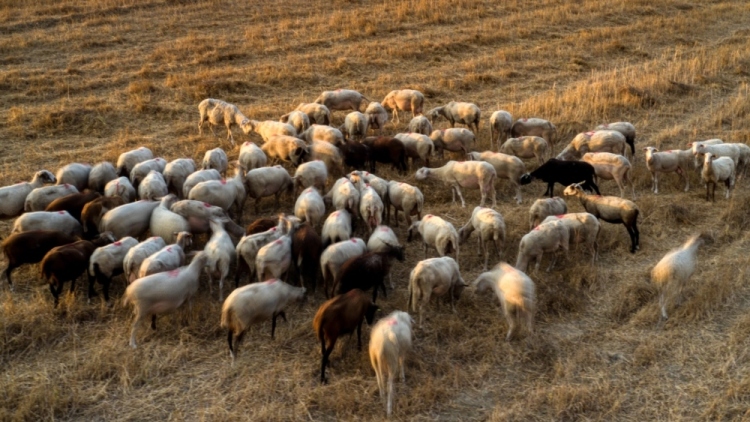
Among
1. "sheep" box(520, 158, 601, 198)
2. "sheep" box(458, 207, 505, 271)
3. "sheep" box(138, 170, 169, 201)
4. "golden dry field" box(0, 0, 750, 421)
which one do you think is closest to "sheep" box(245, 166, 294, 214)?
"golden dry field" box(0, 0, 750, 421)

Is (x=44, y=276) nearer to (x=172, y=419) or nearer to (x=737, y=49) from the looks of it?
(x=172, y=419)

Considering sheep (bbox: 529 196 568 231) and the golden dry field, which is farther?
sheep (bbox: 529 196 568 231)

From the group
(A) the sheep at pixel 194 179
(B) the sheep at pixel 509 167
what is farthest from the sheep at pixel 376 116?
(A) the sheep at pixel 194 179

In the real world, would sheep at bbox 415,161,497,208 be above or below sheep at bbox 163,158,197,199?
below

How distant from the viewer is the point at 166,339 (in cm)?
688

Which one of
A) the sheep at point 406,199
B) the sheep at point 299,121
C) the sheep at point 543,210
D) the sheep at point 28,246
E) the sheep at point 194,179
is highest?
the sheep at point 299,121

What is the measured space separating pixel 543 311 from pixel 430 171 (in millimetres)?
3860

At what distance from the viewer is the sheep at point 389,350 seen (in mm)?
5855

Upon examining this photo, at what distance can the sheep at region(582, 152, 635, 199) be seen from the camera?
33.7ft

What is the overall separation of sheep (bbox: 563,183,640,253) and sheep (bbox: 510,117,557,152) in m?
2.97

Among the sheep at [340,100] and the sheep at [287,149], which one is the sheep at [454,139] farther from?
the sheep at [340,100]

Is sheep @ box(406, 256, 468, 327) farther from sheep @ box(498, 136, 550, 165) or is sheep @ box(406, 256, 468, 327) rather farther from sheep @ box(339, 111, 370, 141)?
sheep @ box(339, 111, 370, 141)

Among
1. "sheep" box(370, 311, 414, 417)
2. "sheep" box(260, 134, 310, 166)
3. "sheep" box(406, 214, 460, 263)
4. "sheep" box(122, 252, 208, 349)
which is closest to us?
"sheep" box(370, 311, 414, 417)

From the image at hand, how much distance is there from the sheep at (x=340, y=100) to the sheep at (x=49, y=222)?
6437 millimetres
